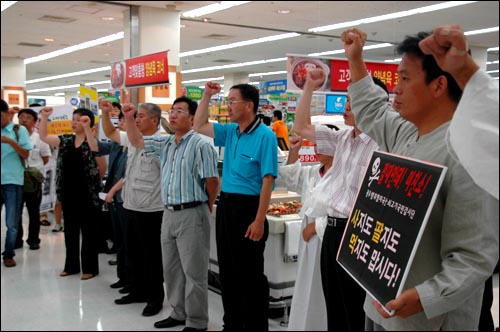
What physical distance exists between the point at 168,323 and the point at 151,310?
130 mm

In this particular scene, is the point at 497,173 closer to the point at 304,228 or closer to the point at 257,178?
the point at 304,228

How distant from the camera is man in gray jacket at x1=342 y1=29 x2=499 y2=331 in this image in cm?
92

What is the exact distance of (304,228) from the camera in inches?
80.5

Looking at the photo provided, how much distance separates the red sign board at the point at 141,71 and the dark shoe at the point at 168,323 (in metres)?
2.20

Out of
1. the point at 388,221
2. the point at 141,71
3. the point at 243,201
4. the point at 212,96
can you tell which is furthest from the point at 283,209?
the point at 141,71

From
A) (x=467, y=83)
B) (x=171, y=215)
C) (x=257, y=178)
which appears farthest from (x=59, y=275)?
(x=467, y=83)

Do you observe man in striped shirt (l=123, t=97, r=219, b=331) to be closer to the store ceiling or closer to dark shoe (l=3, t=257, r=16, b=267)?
the store ceiling

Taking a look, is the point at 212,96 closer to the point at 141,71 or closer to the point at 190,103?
the point at 190,103

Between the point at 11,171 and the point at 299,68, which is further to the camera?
the point at 299,68

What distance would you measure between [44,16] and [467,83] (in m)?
2.19

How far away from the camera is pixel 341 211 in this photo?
62.8 inches

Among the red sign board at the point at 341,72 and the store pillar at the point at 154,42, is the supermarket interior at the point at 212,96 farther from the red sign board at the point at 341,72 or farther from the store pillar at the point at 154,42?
the store pillar at the point at 154,42

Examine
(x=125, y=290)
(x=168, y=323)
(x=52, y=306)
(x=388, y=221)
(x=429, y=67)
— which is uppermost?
(x=429, y=67)

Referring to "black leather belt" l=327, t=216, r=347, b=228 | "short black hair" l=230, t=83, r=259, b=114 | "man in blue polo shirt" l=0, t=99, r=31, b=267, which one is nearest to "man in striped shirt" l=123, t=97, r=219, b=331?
"short black hair" l=230, t=83, r=259, b=114
